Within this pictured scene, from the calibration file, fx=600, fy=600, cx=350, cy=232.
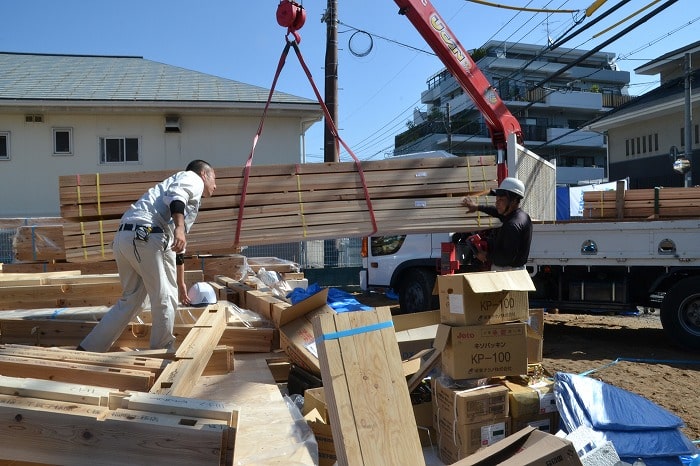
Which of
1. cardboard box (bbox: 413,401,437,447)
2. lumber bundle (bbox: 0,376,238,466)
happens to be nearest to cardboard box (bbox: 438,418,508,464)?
cardboard box (bbox: 413,401,437,447)

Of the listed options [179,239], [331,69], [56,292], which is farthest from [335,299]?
[331,69]

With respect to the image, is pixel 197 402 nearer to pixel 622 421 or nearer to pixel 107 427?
pixel 107 427

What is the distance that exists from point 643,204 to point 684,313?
5.71ft

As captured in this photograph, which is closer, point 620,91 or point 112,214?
point 112,214

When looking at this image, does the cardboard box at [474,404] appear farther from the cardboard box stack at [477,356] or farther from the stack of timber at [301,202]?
the stack of timber at [301,202]

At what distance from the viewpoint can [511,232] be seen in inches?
249

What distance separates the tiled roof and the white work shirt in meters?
11.0

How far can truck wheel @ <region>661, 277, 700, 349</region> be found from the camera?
330 inches

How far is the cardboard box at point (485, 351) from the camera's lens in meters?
4.55

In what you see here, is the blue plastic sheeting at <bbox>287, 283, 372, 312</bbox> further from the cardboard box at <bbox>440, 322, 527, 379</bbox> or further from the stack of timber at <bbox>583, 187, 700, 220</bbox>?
the stack of timber at <bbox>583, 187, 700, 220</bbox>

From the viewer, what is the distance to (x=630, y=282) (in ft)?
30.0

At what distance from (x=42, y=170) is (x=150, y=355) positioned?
13.0m

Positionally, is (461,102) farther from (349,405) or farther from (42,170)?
(349,405)

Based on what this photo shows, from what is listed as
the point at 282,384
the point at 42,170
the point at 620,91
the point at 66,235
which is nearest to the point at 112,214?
the point at 66,235
